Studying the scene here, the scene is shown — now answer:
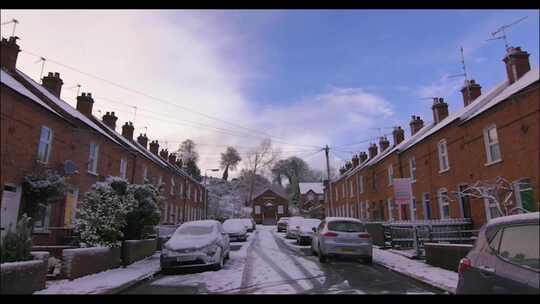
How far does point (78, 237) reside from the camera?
39.8 ft

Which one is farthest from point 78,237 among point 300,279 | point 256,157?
point 256,157

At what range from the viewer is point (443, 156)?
20.6 metres

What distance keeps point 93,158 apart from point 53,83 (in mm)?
4902

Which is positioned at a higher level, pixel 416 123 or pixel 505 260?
pixel 416 123

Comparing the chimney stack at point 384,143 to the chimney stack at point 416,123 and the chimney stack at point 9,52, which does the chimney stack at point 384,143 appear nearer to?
the chimney stack at point 416,123

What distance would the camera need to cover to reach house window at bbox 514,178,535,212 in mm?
13492

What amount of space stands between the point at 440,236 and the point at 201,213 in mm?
40598

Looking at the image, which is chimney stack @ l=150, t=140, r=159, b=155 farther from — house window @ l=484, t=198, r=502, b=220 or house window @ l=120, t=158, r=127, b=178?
house window @ l=484, t=198, r=502, b=220

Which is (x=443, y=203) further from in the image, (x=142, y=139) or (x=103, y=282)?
(x=142, y=139)

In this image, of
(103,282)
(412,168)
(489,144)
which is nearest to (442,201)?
(412,168)

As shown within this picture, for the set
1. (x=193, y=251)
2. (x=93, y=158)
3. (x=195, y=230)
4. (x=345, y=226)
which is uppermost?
(x=93, y=158)

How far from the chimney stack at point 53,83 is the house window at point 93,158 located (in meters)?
3.72

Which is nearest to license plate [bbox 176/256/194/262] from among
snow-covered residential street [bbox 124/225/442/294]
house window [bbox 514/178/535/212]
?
snow-covered residential street [bbox 124/225/442/294]

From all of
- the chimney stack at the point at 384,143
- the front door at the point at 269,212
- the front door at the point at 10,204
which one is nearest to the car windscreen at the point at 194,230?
the front door at the point at 10,204
